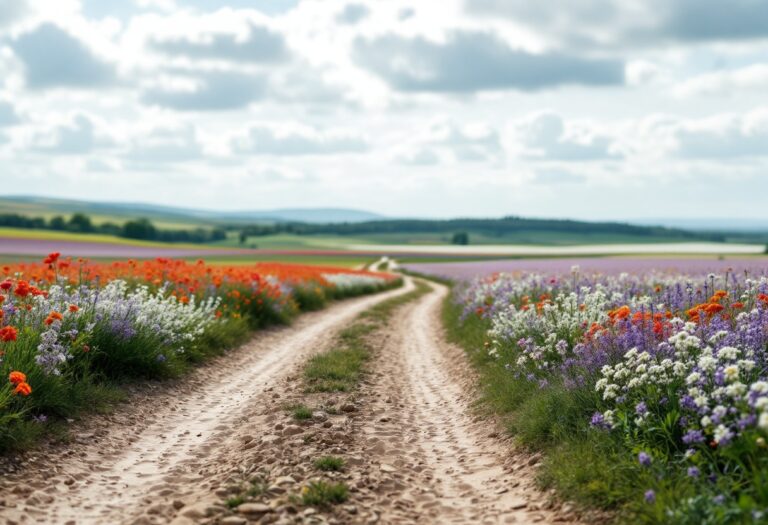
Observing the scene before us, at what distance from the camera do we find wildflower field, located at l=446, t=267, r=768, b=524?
17.3 ft

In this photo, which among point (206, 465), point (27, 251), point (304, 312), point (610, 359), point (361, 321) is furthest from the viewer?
point (27, 251)

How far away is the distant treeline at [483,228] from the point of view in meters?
156

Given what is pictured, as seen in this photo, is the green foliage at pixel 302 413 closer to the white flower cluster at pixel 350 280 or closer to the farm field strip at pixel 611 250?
the white flower cluster at pixel 350 280

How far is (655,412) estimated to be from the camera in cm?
689

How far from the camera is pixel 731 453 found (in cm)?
543

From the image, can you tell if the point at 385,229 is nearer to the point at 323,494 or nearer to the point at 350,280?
the point at 350,280

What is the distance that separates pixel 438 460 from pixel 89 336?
564cm

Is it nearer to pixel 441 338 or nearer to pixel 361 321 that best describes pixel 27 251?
pixel 361 321

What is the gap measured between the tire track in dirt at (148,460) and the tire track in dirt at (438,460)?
1.70m

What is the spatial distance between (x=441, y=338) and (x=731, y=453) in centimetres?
1418

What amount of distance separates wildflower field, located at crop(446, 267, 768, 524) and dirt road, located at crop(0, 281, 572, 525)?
570 millimetres

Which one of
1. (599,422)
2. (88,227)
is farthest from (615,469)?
(88,227)

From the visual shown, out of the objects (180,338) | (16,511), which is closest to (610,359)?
(16,511)

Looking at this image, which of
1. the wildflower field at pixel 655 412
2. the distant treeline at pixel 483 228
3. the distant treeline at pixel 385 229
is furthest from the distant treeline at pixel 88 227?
the wildflower field at pixel 655 412
